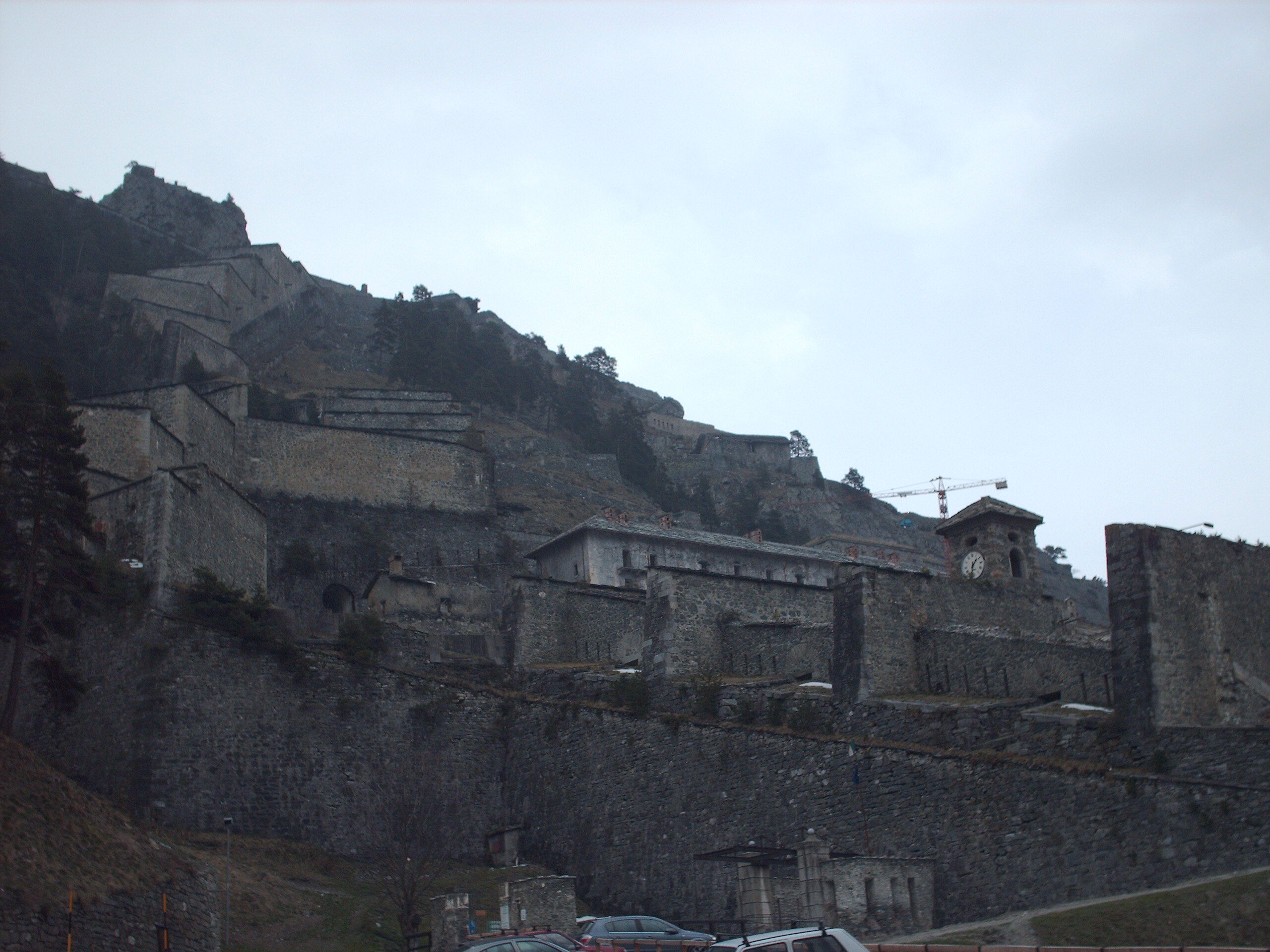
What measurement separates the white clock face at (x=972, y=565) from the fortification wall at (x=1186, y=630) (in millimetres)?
12701

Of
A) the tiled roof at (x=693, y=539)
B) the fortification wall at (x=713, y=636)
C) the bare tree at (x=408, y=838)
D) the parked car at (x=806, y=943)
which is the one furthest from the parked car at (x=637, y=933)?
the tiled roof at (x=693, y=539)

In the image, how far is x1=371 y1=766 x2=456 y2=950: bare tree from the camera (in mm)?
25875

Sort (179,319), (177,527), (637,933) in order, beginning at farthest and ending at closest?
1. (179,319)
2. (177,527)
3. (637,933)

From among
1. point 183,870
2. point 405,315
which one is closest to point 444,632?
point 183,870

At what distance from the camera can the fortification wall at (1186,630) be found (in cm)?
2252

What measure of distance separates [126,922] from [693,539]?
34.6 m

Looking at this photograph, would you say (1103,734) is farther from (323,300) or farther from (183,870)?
(323,300)

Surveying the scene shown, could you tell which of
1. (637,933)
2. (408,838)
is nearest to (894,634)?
(637,933)

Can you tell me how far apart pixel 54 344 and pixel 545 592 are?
36.5m

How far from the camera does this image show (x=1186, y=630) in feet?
76.1

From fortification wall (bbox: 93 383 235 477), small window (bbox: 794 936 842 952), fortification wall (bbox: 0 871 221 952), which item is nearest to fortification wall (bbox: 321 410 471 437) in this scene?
fortification wall (bbox: 93 383 235 477)

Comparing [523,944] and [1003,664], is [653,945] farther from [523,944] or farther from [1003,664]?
[1003,664]

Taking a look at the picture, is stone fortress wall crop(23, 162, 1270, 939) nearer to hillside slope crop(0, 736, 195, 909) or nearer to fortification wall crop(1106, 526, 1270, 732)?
fortification wall crop(1106, 526, 1270, 732)

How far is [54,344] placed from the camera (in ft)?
213
